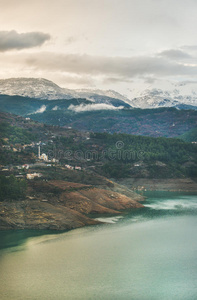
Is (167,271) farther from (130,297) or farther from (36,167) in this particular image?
(36,167)

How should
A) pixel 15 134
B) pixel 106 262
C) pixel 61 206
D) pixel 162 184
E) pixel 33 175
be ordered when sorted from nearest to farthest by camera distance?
1. pixel 106 262
2. pixel 61 206
3. pixel 33 175
4. pixel 162 184
5. pixel 15 134

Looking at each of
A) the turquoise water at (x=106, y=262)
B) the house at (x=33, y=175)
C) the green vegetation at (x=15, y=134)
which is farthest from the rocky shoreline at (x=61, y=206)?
the green vegetation at (x=15, y=134)

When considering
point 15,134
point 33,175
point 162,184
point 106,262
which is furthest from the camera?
point 15,134

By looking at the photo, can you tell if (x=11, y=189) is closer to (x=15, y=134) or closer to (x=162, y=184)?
(x=162, y=184)

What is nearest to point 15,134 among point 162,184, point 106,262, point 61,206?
point 162,184

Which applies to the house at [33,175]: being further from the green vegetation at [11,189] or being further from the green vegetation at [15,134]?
the green vegetation at [15,134]
